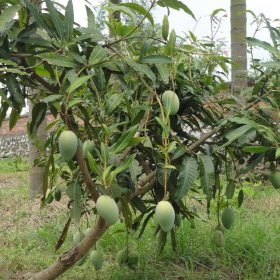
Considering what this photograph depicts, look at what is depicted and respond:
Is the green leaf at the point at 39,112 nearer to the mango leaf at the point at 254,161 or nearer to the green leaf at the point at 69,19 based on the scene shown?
the green leaf at the point at 69,19

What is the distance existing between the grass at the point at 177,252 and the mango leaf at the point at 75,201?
776 millimetres

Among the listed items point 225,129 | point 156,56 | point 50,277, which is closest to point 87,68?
point 156,56

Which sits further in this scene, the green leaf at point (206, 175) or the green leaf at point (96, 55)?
the green leaf at point (206, 175)

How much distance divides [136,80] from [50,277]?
2.24 ft

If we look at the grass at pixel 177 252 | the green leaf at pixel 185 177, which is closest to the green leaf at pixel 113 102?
the green leaf at pixel 185 177

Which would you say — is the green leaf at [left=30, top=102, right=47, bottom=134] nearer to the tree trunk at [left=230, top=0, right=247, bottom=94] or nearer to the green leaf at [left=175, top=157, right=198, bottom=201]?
the green leaf at [left=175, top=157, right=198, bottom=201]

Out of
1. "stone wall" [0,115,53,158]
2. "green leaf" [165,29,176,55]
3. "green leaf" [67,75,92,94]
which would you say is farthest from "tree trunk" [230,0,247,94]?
"stone wall" [0,115,53,158]

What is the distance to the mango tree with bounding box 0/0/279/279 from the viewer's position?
1220 mm

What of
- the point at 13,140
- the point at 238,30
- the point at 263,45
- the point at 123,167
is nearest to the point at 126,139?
the point at 123,167

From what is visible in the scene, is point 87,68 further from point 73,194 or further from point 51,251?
point 51,251

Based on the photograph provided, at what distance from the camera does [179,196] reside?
1.35 metres

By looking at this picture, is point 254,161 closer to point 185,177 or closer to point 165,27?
point 185,177

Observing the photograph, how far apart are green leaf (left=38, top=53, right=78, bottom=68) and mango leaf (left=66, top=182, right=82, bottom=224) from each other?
434mm

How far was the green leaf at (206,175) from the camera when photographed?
1.40 metres
